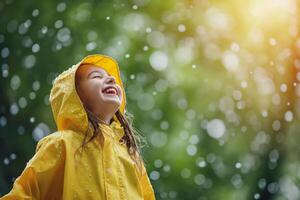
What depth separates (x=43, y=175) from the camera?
42.3 inches

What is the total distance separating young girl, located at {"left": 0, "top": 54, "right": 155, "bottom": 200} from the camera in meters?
1.07

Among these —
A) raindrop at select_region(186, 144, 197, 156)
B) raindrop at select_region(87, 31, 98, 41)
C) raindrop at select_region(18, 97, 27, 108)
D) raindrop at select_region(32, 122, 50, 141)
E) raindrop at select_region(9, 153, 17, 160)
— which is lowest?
raindrop at select_region(186, 144, 197, 156)

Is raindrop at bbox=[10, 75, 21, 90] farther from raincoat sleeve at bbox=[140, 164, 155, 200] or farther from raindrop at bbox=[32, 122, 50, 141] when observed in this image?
raincoat sleeve at bbox=[140, 164, 155, 200]

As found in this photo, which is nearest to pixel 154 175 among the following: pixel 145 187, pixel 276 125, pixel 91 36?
pixel 276 125

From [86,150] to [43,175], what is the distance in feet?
0.33

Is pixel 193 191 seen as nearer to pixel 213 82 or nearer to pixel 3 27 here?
pixel 213 82

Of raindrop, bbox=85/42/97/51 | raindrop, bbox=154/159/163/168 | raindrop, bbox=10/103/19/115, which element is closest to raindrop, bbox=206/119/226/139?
raindrop, bbox=154/159/163/168

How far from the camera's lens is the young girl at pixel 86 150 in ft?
3.52

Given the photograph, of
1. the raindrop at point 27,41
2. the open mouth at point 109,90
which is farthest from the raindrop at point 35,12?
the open mouth at point 109,90

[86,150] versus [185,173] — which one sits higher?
[86,150]

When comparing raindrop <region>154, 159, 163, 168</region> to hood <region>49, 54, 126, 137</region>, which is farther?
raindrop <region>154, 159, 163, 168</region>

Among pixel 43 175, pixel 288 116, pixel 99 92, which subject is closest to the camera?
pixel 43 175

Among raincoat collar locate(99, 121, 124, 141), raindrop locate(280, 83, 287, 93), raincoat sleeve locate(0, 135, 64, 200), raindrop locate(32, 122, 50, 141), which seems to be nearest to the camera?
raincoat sleeve locate(0, 135, 64, 200)

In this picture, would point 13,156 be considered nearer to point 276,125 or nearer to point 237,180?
point 237,180
